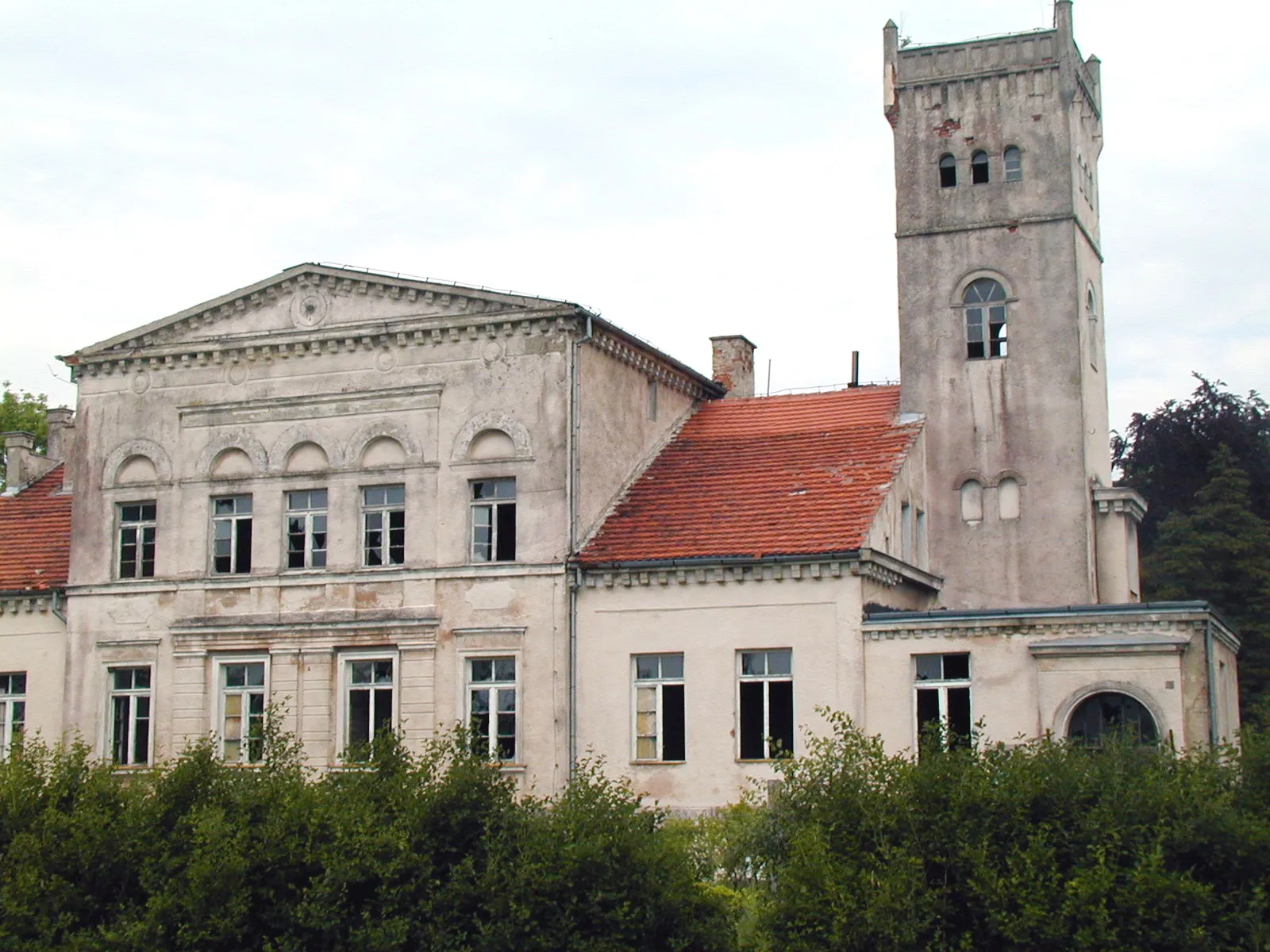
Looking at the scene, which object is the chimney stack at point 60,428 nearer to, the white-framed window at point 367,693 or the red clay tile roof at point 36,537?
the red clay tile roof at point 36,537

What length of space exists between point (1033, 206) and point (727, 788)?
43.0 feet

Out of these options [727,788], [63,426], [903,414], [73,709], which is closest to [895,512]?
[903,414]

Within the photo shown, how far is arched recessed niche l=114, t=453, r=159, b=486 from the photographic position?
3488 cm

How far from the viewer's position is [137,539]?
114 ft

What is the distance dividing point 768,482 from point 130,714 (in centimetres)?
1306

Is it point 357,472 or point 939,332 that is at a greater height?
point 939,332

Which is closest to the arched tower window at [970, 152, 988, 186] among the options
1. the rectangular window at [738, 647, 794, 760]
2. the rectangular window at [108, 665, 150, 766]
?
the rectangular window at [738, 647, 794, 760]

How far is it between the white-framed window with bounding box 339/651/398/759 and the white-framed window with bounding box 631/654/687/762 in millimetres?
4564

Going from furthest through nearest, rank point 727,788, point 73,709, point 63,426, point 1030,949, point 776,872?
1. point 63,426
2. point 73,709
3. point 727,788
4. point 776,872
5. point 1030,949

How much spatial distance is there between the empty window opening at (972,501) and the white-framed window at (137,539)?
15636 millimetres

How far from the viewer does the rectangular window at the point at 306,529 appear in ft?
109

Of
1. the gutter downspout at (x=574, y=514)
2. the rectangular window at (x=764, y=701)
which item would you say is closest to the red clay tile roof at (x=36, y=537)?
the gutter downspout at (x=574, y=514)

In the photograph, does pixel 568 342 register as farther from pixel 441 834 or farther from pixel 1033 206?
pixel 441 834

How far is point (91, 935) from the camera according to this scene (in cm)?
2091
